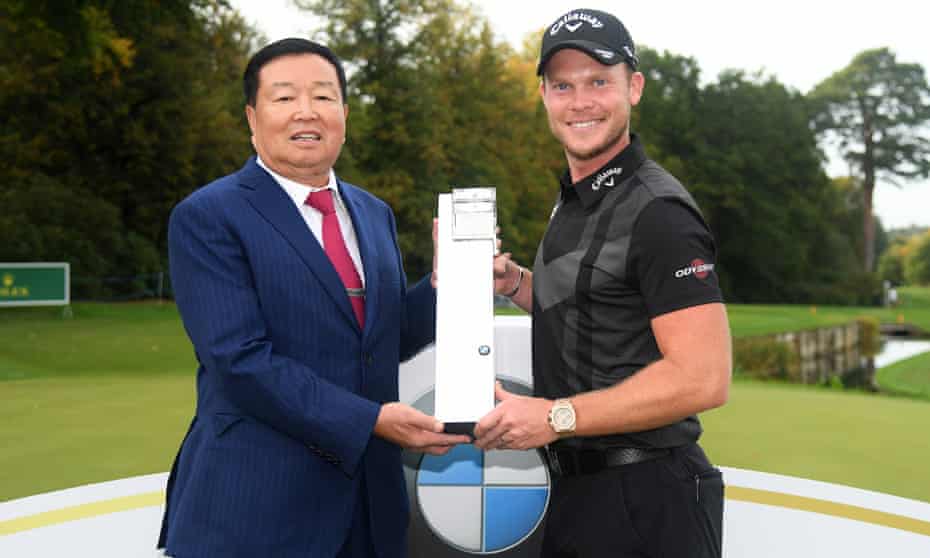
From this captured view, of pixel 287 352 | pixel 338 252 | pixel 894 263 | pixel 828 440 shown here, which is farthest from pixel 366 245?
pixel 894 263

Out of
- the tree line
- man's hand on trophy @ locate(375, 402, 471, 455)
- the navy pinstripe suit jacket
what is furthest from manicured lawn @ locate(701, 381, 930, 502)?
the tree line

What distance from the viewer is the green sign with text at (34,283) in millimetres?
16203

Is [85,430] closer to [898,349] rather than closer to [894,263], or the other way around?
[898,349]

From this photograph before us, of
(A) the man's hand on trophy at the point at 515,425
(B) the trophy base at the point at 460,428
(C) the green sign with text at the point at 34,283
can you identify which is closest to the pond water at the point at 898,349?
(C) the green sign with text at the point at 34,283

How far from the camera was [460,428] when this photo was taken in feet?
8.02

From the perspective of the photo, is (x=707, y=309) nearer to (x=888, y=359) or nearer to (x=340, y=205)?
(x=340, y=205)

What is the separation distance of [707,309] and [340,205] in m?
1.24

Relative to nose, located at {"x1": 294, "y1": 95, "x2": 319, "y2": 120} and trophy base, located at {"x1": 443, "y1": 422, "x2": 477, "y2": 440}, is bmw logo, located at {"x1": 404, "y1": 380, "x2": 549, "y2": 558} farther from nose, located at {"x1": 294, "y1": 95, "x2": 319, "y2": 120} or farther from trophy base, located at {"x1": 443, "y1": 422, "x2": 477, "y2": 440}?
nose, located at {"x1": 294, "y1": 95, "x2": 319, "y2": 120}

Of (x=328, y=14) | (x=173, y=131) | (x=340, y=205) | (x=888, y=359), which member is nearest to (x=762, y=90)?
(x=888, y=359)

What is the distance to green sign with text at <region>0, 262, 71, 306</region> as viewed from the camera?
16203 millimetres

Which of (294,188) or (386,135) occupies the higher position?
(386,135)

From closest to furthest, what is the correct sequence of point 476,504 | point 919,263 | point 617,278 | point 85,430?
point 617,278 → point 476,504 → point 85,430 → point 919,263

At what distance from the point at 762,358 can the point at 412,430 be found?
22.8 meters

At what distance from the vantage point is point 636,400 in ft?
7.93
